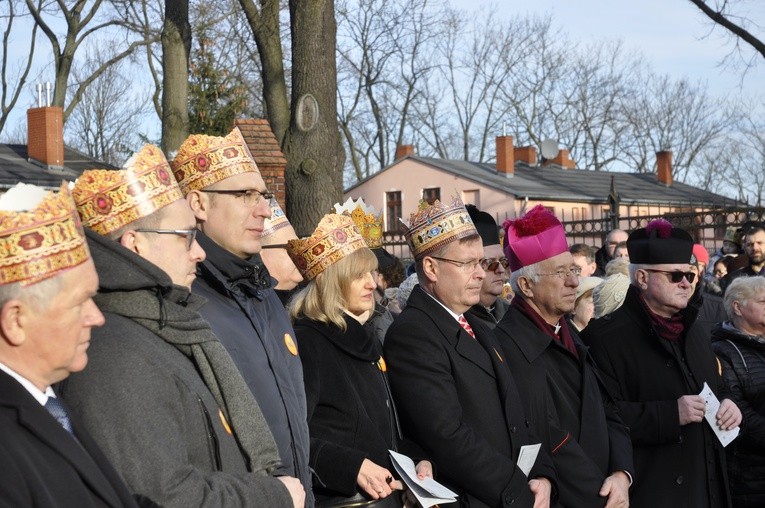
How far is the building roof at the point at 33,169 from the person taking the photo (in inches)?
1086

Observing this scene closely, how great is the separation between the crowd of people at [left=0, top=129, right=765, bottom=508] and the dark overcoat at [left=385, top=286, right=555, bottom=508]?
10 mm

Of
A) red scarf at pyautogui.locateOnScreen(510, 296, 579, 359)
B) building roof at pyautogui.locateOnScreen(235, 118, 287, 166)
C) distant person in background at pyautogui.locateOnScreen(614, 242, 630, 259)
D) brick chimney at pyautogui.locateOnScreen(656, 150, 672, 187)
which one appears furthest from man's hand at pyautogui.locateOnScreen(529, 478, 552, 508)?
brick chimney at pyautogui.locateOnScreen(656, 150, 672, 187)

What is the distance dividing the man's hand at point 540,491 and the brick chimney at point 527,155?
4244cm

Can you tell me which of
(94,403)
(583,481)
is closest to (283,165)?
(583,481)

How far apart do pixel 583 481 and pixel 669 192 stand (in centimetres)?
4222

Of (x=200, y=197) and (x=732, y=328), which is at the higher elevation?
(x=200, y=197)

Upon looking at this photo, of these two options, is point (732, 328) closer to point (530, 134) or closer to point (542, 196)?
point (542, 196)

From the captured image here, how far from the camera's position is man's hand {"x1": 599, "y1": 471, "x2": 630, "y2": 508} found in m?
5.20

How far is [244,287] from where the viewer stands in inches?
163

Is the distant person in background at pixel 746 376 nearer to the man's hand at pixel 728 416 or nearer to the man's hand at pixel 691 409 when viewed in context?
the man's hand at pixel 728 416

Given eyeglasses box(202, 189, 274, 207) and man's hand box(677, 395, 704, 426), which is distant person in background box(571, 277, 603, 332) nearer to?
man's hand box(677, 395, 704, 426)

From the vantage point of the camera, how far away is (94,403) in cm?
286

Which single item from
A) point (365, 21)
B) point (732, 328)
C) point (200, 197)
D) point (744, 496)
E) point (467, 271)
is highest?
point (365, 21)

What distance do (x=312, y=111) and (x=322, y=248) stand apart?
6041mm
